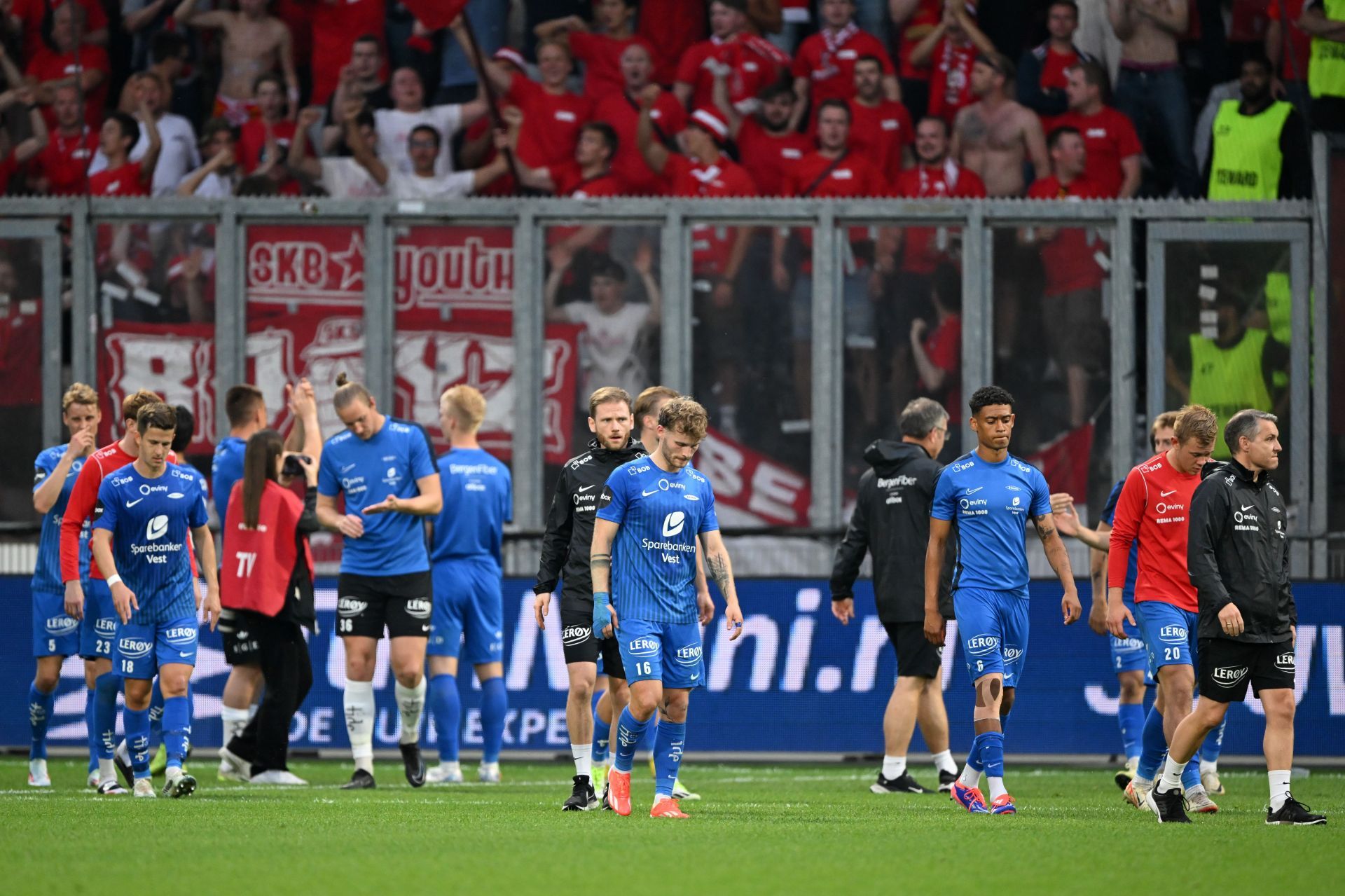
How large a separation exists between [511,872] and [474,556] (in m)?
5.49

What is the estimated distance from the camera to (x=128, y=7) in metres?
18.4

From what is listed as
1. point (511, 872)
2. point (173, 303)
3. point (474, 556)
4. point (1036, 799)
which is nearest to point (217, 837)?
point (511, 872)

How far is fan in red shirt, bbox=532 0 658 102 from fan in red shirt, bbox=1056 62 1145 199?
13.5 ft

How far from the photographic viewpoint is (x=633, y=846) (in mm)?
8328

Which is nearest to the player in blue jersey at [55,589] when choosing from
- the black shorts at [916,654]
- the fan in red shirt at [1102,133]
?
the black shorts at [916,654]

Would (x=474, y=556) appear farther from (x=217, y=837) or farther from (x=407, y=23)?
(x=407, y=23)

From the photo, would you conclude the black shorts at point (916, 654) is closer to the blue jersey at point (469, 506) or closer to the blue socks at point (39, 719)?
the blue jersey at point (469, 506)

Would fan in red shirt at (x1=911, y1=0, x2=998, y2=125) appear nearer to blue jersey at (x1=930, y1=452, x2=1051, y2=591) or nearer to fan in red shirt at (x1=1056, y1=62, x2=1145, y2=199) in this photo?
fan in red shirt at (x1=1056, y1=62, x2=1145, y2=199)

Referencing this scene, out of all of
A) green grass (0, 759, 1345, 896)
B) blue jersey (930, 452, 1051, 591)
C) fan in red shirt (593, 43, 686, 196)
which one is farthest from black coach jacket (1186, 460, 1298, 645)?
fan in red shirt (593, 43, 686, 196)

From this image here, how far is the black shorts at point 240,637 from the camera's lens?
41.3 feet

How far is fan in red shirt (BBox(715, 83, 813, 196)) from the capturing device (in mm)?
17625

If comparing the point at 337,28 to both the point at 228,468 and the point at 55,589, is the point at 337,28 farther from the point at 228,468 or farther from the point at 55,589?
the point at 55,589

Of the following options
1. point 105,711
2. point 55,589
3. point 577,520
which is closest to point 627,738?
point 577,520

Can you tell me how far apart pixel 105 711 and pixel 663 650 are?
3968 millimetres
